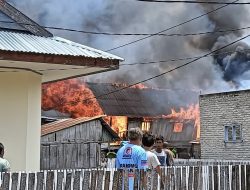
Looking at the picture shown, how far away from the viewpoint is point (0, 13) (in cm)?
893

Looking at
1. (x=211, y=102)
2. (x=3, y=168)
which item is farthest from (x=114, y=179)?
(x=211, y=102)

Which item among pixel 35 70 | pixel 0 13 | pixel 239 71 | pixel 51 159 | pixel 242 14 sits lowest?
pixel 51 159

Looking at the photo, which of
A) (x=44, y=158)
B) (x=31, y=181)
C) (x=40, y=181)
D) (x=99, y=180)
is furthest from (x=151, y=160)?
(x=44, y=158)

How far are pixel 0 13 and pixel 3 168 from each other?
3608 mm

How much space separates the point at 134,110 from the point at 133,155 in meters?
31.7

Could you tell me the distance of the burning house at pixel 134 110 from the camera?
36.7m

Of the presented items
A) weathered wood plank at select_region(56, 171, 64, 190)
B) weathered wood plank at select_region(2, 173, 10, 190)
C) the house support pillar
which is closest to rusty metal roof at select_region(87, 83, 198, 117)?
the house support pillar

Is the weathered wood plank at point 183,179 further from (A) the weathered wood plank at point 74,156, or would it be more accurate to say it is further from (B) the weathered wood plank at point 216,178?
(A) the weathered wood plank at point 74,156

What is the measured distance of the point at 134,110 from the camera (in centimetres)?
3812

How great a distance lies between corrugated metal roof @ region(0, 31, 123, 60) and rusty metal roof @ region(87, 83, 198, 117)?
89.7 ft

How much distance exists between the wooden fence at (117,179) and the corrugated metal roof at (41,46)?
249cm

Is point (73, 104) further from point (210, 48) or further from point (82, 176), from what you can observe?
point (82, 176)

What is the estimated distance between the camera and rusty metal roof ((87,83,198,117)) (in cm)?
3722

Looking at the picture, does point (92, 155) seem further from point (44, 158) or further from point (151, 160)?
point (151, 160)
